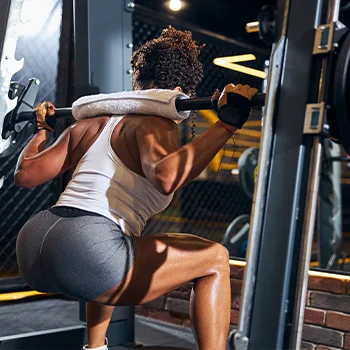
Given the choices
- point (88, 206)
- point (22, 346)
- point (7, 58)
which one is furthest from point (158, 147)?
point (22, 346)

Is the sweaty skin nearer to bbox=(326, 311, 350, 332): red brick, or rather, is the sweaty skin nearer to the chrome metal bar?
the chrome metal bar

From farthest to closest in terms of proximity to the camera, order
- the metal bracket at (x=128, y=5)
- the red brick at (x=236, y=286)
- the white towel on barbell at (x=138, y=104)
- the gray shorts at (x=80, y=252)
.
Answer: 1. the red brick at (x=236, y=286)
2. the metal bracket at (x=128, y=5)
3. the white towel on barbell at (x=138, y=104)
4. the gray shorts at (x=80, y=252)

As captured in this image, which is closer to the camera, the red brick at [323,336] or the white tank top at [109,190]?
the white tank top at [109,190]

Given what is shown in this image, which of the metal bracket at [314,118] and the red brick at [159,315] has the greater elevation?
the metal bracket at [314,118]

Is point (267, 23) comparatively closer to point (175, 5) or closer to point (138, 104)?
point (138, 104)

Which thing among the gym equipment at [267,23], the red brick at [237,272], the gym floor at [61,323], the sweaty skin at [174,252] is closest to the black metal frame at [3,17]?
the sweaty skin at [174,252]

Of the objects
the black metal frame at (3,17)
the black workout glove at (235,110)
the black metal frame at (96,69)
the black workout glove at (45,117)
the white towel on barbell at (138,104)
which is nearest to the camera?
the black workout glove at (235,110)

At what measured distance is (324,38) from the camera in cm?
119

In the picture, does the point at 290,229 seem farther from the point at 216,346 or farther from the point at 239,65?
the point at 239,65

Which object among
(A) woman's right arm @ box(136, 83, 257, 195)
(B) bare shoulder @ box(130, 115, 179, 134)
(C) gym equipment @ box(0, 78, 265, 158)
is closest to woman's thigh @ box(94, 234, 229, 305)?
(A) woman's right arm @ box(136, 83, 257, 195)

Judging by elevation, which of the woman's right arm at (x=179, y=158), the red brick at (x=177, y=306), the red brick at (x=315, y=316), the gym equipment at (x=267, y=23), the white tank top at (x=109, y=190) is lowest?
the red brick at (x=177, y=306)

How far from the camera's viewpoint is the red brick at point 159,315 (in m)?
3.62

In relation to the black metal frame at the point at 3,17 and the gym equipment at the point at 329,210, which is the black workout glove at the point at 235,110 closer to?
the black metal frame at the point at 3,17

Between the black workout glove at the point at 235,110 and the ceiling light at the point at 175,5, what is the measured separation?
4.60 m
